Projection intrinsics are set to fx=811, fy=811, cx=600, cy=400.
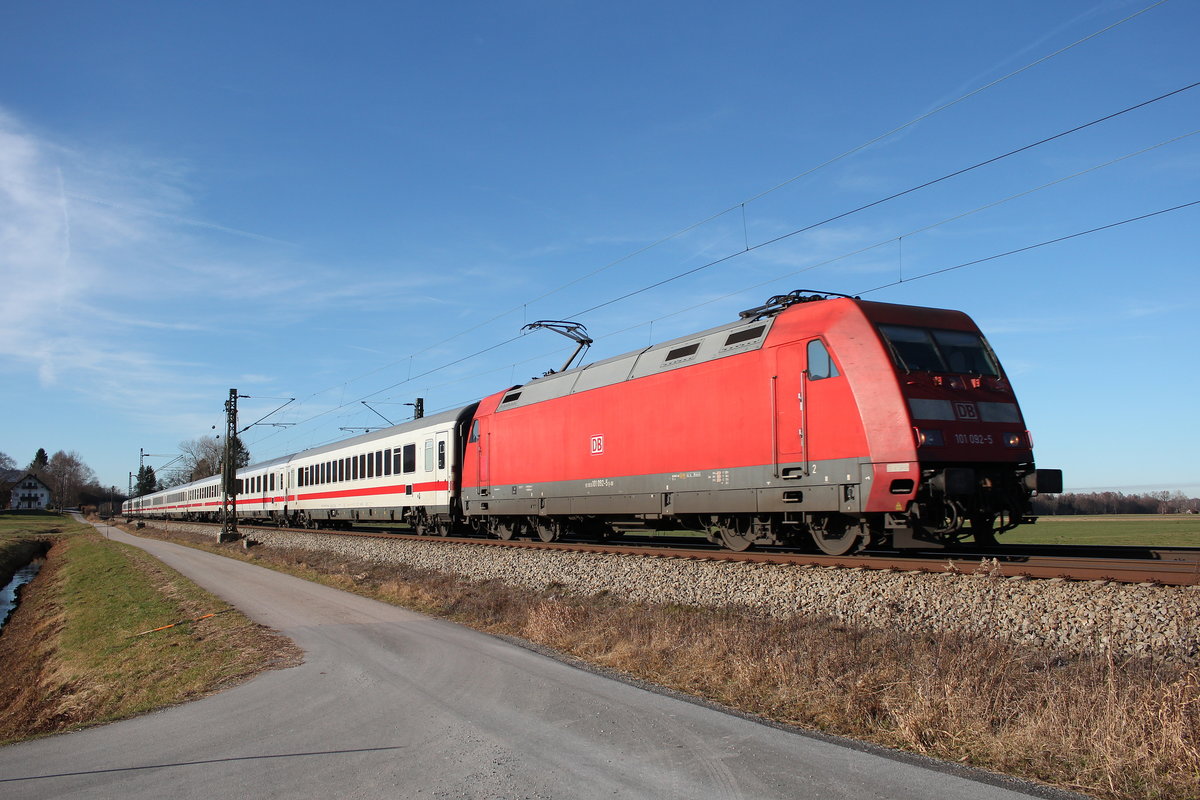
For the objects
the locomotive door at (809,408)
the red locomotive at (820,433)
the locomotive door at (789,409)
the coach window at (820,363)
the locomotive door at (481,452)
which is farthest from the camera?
the locomotive door at (481,452)

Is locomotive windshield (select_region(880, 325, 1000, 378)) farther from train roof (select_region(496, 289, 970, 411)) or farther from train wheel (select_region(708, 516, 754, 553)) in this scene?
train wheel (select_region(708, 516, 754, 553))

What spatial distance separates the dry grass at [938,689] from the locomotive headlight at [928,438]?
2.69 meters

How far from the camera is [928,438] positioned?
34.8 feet

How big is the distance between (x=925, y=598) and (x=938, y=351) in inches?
159

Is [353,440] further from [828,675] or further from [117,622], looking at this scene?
[828,675]

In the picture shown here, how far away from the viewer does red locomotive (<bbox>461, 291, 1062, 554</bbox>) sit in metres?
10.8

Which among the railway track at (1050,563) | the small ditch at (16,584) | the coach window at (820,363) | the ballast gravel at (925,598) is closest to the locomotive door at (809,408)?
the coach window at (820,363)

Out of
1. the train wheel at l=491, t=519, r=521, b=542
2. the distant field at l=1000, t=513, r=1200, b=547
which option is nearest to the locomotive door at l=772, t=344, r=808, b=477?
the distant field at l=1000, t=513, r=1200, b=547

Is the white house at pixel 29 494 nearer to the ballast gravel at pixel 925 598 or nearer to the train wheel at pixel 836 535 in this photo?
the ballast gravel at pixel 925 598

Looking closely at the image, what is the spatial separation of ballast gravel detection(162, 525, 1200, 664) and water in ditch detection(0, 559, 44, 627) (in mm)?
22640

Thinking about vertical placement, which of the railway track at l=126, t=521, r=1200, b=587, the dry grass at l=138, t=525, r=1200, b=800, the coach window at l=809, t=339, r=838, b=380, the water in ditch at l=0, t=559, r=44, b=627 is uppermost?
the coach window at l=809, t=339, r=838, b=380

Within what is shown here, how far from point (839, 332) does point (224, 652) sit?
9935mm

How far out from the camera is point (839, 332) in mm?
11695

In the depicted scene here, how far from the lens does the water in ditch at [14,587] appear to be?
28177 millimetres
